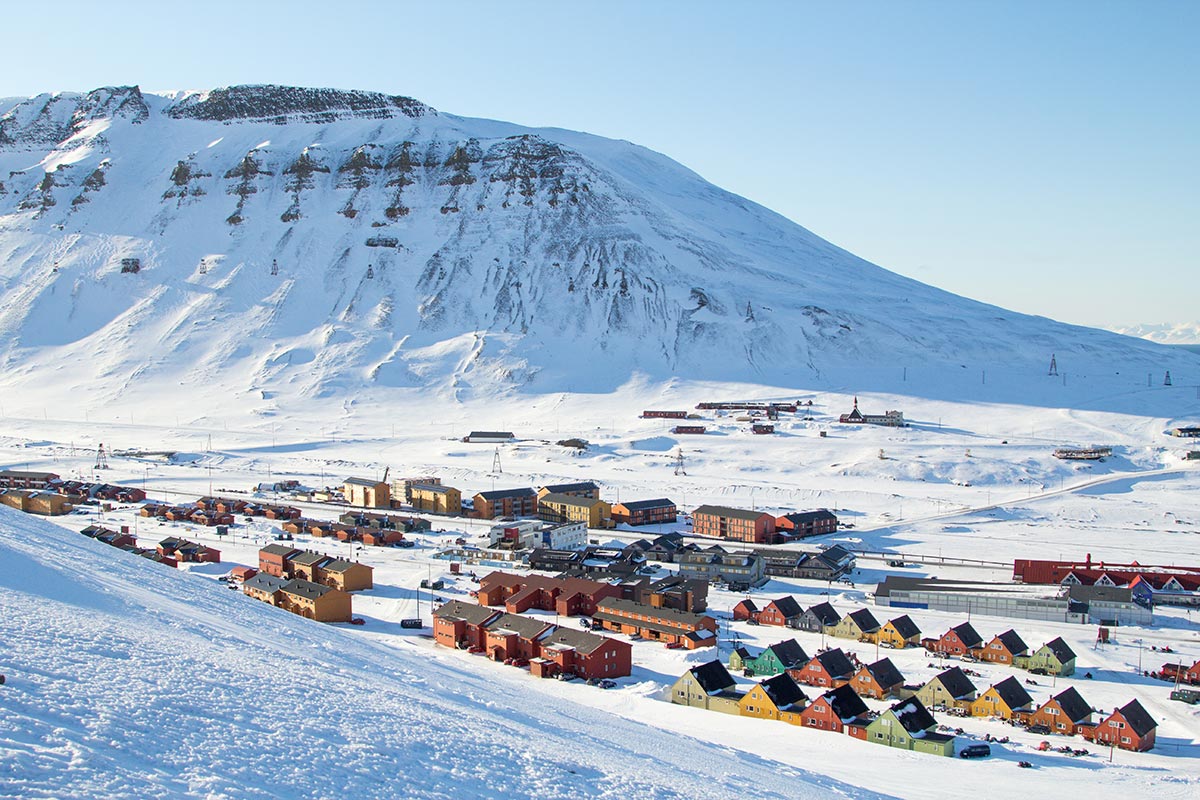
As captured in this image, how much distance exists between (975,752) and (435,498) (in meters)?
37.6

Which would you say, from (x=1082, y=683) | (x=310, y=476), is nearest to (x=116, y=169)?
(x=310, y=476)

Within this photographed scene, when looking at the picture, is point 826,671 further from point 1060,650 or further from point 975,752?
point 1060,650

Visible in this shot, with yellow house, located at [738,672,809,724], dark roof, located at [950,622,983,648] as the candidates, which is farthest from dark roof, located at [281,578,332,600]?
dark roof, located at [950,622,983,648]

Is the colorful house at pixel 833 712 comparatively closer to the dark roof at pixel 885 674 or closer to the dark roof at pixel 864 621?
the dark roof at pixel 885 674

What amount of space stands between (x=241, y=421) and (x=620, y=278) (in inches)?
1628

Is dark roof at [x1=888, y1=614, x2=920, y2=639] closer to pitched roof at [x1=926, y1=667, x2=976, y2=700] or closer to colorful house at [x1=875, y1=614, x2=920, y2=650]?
colorful house at [x1=875, y1=614, x2=920, y2=650]

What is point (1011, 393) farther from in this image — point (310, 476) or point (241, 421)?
point (241, 421)

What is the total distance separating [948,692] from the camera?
999 inches

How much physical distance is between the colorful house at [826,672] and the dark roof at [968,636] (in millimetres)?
5027

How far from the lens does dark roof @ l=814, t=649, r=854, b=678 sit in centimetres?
2720

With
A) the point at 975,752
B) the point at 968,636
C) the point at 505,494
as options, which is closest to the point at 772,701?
the point at 975,752

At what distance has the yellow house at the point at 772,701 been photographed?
79.8ft

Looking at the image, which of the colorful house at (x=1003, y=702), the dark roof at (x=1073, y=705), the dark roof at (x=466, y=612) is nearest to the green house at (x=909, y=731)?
the colorful house at (x=1003, y=702)

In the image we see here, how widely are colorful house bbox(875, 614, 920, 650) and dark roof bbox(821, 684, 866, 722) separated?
740 cm
